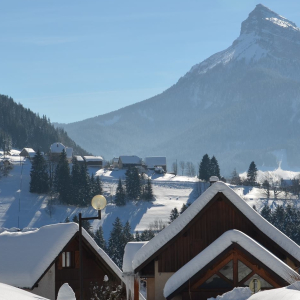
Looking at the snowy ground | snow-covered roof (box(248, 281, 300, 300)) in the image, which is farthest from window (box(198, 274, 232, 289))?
the snowy ground

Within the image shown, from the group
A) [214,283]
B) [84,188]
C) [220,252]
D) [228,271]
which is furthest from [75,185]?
[220,252]

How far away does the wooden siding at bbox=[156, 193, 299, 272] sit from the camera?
22.1m

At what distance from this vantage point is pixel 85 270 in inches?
1172

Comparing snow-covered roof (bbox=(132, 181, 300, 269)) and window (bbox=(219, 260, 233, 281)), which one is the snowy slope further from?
window (bbox=(219, 260, 233, 281))

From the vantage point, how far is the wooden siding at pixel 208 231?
72.4 feet

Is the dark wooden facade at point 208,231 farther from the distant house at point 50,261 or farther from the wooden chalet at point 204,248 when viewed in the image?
the distant house at point 50,261

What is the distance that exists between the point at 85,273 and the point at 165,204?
145755 millimetres

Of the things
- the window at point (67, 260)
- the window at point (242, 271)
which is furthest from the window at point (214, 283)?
the window at point (67, 260)

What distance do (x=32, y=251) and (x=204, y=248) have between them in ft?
30.1

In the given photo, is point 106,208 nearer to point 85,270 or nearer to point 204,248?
point 85,270

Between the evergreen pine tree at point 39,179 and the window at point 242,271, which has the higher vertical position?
the window at point 242,271

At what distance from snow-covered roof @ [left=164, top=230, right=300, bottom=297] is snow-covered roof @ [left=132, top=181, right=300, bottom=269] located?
1281 mm

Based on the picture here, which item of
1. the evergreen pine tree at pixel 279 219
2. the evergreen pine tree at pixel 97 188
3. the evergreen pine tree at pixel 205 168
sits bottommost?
the evergreen pine tree at pixel 279 219

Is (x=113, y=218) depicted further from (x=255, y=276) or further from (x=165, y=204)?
(x=255, y=276)
